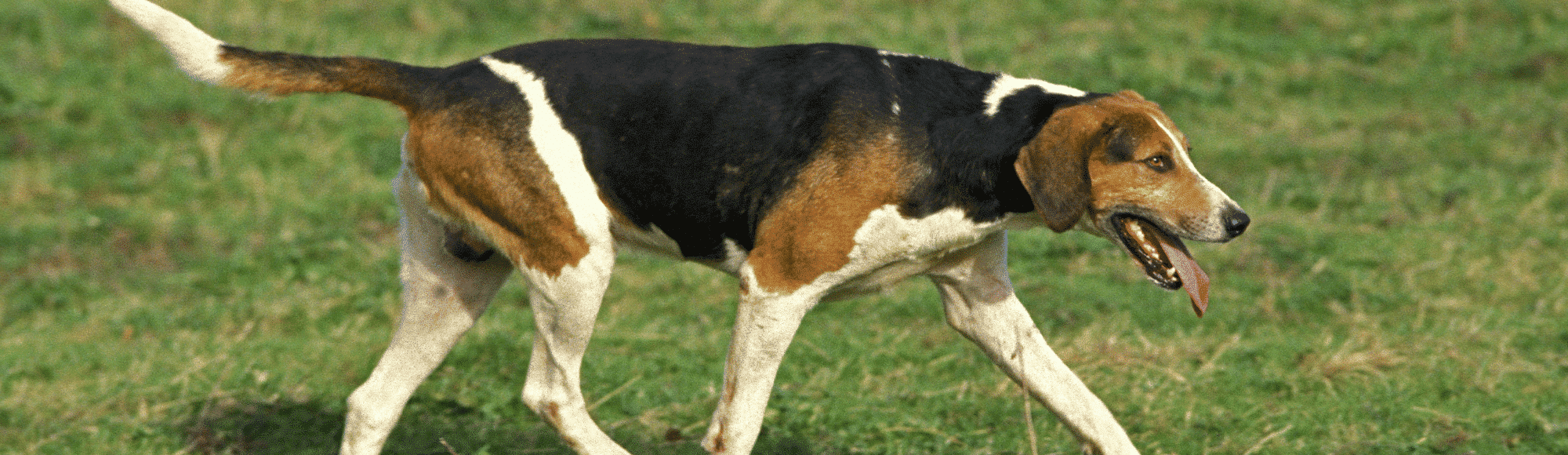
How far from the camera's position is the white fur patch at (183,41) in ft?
14.5

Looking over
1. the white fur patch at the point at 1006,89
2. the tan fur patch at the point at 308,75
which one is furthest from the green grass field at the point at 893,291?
the white fur patch at the point at 1006,89

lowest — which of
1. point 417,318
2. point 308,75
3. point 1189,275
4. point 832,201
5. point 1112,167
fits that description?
point 417,318

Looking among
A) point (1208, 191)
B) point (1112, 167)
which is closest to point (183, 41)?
point (1112, 167)

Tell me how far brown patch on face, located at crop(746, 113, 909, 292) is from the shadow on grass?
1.29 metres

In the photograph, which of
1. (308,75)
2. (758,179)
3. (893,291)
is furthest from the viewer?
(893,291)

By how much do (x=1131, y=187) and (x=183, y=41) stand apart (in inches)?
110

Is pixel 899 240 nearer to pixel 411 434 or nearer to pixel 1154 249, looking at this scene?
pixel 1154 249

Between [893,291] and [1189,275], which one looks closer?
[1189,275]

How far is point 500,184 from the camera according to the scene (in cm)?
447

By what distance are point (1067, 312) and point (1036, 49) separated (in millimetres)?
4931

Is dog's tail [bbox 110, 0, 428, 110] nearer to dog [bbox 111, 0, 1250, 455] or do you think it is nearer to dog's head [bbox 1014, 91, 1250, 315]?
dog [bbox 111, 0, 1250, 455]

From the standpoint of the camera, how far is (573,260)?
446 cm

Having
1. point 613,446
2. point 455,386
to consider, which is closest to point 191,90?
point 455,386

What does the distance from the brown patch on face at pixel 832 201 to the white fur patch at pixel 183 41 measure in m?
1.73
